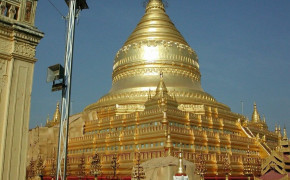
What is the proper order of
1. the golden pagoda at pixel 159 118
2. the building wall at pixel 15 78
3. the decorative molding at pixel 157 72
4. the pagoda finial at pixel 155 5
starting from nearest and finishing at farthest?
1. the building wall at pixel 15 78
2. the golden pagoda at pixel 159 118
3. the decorative molding at pixel 157 72
4. the pagoda finial at pixel 155 5

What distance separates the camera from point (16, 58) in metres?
7.63

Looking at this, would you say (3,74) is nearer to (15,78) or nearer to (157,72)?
(15,78)

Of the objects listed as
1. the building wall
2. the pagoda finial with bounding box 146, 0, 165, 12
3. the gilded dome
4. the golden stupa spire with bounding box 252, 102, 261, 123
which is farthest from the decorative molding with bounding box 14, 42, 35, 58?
the pagoda finial with bounding box 146, 0, 165, 12

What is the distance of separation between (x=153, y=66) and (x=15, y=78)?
85.3ft

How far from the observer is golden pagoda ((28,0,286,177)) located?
23.1m

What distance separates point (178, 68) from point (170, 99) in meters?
9.14

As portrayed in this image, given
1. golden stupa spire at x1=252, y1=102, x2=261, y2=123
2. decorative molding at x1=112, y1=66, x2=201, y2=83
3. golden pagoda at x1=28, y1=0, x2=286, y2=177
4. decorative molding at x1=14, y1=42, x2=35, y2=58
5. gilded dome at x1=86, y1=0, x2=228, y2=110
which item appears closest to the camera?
decorative molding at x1=14, y1=42, x2=35, y2=58

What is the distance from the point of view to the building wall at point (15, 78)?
283 inches

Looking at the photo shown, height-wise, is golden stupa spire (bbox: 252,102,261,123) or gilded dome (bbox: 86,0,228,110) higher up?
gilded dome (bbox: 86,0,228,110)

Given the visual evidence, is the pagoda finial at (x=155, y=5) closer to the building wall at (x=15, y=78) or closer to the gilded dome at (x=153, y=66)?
the gilded dome at (x=153, y=66)

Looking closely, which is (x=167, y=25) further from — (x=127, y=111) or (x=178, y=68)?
(x=127, y=111)

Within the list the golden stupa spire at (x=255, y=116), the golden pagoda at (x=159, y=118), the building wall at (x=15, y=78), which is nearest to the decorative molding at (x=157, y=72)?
the golden pagoda at (x=159, y=118)

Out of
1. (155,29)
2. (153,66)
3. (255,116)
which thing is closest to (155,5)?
(155,29)

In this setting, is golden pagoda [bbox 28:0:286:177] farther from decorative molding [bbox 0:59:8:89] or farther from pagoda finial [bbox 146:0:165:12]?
decorative molding [bbox 0:59:8:89]
